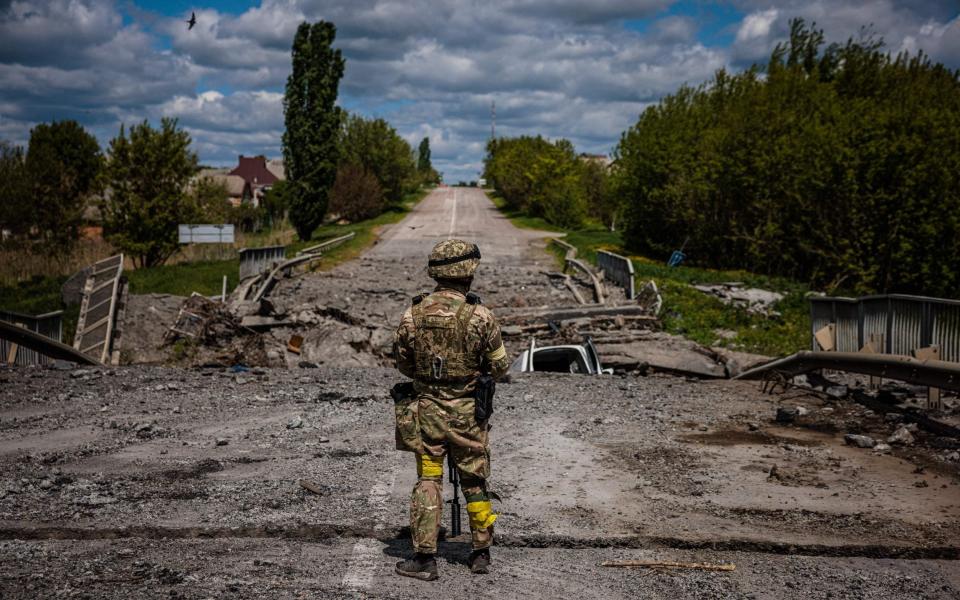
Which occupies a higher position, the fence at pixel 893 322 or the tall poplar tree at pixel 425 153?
the tall poplar tree at pixel 425 153

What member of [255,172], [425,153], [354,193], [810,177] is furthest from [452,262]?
[425,153]

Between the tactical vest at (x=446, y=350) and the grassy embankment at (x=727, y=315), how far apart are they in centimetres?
1234

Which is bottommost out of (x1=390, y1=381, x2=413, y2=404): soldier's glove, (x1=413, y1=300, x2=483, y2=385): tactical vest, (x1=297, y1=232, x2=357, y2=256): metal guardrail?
(x1=390, y1=381, x2=413, y2=404): soldier's glove

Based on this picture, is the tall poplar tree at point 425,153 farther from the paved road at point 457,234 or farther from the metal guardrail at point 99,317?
the metal guardrail at point 99,317

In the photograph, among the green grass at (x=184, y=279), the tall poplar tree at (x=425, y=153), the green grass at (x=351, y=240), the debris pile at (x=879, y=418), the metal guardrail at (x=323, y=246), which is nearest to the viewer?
the debris pile at (x=879, y=418)

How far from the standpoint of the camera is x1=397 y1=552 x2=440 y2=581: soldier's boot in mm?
4418

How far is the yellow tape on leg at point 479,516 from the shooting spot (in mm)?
4523

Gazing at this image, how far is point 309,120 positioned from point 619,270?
71.6 feet

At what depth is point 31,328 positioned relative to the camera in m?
13.3

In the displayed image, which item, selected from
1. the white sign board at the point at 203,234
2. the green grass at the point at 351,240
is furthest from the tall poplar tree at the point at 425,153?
the white sign board at the point at 203,234

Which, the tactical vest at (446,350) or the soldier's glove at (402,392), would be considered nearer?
the tactical vest at (446,350)

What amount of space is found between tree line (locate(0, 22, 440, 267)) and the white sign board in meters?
2.38

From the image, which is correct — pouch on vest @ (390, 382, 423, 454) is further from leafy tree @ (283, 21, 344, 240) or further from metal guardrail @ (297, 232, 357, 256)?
leafy tree @ (283, 21, 344, 240)

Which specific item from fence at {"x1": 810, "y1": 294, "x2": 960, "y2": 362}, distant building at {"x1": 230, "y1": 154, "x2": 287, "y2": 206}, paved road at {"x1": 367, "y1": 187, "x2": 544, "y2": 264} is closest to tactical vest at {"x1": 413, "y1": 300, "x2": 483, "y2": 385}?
fence at {"x1": 810, "y1": 294, "x2": 960, "y2": 362}
